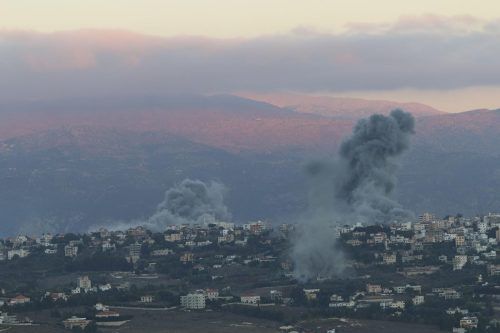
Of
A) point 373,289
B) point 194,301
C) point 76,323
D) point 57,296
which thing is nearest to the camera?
point 76,323

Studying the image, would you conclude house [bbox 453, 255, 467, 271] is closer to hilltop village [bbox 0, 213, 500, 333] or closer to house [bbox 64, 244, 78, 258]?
hilltop village [bbox 0, 213, 500, 333]

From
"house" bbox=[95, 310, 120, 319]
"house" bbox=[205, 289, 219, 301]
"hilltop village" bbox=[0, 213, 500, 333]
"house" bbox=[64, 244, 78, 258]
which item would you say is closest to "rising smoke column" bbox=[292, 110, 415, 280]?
"hilltop village" bbox=[0, 213, 500, 333]

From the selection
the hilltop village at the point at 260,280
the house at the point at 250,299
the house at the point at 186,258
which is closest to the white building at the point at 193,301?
the hilltop village at the point at 260,280

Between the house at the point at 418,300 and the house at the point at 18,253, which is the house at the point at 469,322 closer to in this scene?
the house at the point at 418,300

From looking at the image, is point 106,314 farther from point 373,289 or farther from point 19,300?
point 373,289

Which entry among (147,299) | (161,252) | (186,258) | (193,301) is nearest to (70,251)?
(161,252)

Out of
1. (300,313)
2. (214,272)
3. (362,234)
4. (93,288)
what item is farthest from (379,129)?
(300,313)
